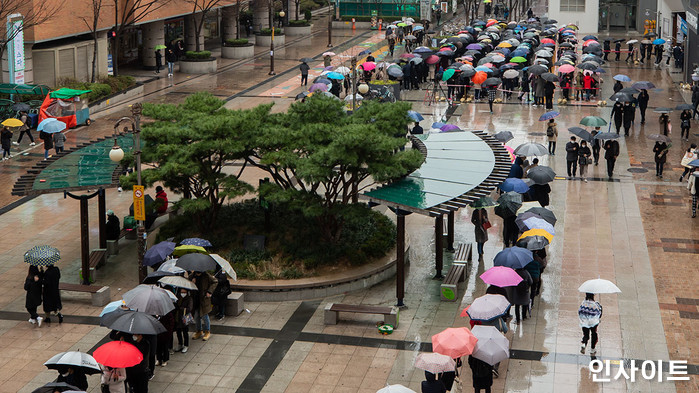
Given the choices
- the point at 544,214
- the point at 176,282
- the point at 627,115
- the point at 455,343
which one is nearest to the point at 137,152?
the point at 176,282

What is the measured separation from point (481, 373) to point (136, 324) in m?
5.59

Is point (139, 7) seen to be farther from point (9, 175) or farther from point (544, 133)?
point (544, 133)

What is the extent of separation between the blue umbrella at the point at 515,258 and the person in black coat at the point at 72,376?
8.05 meters

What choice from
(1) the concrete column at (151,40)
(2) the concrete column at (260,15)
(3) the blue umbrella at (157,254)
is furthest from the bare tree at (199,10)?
(3) the blue umbrella at (157,254)

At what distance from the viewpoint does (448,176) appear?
2094 cm

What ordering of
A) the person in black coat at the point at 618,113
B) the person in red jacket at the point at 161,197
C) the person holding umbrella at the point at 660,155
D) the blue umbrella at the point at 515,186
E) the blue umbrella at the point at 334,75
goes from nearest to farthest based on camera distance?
the blue umbrella at the point at 515,186
the person in red jacket at the point at 161,197
the person holding umbrella at the point at 660,155
the person in black coat at the point at 618,113
the blue umbrella at the point at 334,75

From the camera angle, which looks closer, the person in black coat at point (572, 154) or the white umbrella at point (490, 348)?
the white umbrella at point (490, 348)

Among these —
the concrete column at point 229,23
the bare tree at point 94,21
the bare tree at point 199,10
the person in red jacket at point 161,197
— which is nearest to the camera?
the person in red jacket at point 161,197

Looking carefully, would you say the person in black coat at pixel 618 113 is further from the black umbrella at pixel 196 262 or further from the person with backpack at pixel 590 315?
the black umbrella at pixel 196 262

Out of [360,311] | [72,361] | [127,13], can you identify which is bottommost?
[360,311]

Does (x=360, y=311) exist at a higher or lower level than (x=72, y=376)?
lower

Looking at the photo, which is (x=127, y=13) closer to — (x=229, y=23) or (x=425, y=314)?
(x=229, y=23)

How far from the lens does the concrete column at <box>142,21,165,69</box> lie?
52.1 m

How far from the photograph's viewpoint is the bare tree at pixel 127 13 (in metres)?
45.0
